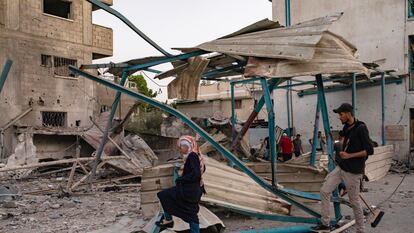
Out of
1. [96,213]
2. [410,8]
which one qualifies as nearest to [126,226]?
[96,213]

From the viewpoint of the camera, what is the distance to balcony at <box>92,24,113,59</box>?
905 inches

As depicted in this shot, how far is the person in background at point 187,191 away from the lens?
4691mm

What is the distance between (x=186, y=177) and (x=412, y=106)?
1373 cm

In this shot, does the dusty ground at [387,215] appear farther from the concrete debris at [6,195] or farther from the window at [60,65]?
the window at [60,65]

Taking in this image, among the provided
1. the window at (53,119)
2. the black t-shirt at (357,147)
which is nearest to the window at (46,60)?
the window at (53,119)

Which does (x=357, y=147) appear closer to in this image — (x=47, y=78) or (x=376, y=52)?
(x=376, y=52)

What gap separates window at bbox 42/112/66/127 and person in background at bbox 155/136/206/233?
16810 mm

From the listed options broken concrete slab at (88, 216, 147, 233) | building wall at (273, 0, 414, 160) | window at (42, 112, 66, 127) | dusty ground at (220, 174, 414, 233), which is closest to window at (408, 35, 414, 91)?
building wall at (273, 0, 414, 160)

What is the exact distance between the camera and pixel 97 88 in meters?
22.9

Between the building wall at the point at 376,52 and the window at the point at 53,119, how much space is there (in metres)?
11.8

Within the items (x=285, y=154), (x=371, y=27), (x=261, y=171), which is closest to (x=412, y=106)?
(x=371, y=27)

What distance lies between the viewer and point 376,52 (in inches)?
662

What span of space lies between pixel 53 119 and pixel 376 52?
1545cm

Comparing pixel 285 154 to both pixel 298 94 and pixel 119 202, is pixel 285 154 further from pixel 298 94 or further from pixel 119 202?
pixel 119 202
